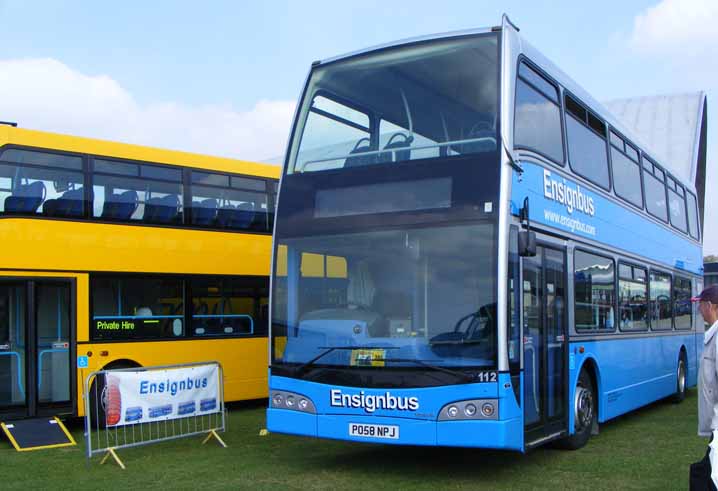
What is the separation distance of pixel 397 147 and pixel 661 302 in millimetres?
7348

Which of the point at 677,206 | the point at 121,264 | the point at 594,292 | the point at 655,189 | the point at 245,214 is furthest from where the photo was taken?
the point at 677,206

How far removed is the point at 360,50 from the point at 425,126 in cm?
132

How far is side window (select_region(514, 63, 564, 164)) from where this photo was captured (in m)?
8.66

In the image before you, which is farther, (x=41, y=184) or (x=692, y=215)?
(x=692, y=215)

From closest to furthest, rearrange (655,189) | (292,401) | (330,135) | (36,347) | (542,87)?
(292,401), (330,135), (542,87), (36,347), (655,189)

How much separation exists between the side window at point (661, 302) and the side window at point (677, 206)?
1383 millimetres

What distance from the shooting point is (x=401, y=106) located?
9.23 meters

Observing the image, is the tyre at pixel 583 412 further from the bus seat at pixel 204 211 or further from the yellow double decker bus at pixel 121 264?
the bus seat at pixel 204 211

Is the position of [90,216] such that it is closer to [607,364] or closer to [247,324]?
[247,324]

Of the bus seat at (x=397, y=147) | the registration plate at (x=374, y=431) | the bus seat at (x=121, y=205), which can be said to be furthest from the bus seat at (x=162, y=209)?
the registration plate at (x=374, y=431)

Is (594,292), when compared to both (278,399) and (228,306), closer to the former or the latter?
(278,399)

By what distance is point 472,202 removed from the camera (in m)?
7.99

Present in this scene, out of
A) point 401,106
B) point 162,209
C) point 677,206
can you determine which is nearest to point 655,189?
point 677,206

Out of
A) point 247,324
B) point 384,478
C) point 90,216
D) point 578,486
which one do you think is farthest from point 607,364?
point 90,216
